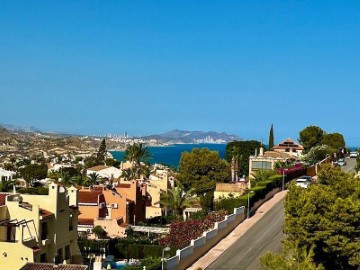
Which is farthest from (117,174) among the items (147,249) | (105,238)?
(147,249)

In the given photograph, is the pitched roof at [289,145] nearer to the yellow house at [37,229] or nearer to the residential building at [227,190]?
the residential building at [227,190]

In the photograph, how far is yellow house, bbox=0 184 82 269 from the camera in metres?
33.7

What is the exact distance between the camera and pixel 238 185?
74.6m

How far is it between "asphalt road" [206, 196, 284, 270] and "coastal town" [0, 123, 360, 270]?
1.99m

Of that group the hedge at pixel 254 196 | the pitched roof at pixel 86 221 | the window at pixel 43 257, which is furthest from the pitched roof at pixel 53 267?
the pitched roof at pixel 86 221

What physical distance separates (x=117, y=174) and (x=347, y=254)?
283 ft

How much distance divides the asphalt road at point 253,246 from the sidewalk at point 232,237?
0.41 meters

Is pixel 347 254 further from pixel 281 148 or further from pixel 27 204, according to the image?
pixel 281 148

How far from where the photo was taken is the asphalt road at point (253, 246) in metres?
40.0

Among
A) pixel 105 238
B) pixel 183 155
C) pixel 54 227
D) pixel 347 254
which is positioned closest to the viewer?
pixel 347 254

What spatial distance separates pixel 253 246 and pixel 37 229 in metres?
16.6

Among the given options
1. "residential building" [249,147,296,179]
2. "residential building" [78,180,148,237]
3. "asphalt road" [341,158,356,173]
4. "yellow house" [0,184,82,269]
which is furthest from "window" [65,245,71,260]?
"residential building" [249,147,296,179]

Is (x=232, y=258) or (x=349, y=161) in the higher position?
(x=349, y=161)

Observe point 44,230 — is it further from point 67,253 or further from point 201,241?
point 201,241
